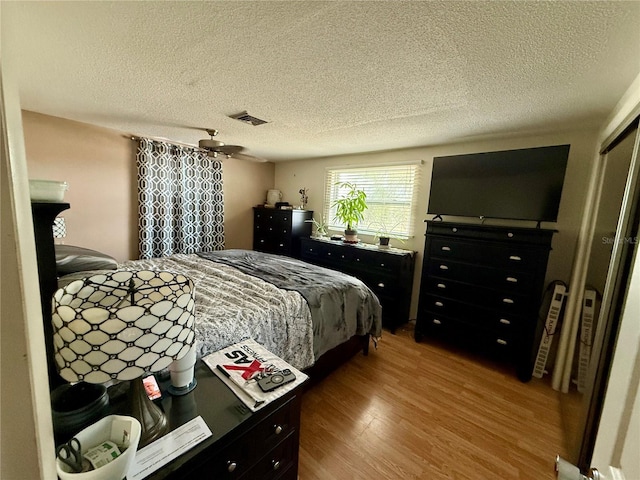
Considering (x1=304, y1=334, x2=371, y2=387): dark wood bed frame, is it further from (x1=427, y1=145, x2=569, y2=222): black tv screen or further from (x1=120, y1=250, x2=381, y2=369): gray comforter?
(x1=427, y1=145, x2=569, y2=222): black tv screen

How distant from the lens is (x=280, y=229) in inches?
164

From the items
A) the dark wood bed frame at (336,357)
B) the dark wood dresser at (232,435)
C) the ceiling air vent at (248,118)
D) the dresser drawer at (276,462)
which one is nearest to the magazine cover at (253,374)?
the dark wood dresser at (232,435)

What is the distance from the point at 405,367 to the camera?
2.39 meters

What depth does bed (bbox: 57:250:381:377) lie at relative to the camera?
5.16ft

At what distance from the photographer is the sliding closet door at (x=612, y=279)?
1147 millimetres

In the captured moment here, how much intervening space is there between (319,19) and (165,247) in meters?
3.27

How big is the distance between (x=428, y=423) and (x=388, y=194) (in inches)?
101

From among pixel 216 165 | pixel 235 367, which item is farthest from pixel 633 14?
pixel 216 165

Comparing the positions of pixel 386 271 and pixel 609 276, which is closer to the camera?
pixel 609 276

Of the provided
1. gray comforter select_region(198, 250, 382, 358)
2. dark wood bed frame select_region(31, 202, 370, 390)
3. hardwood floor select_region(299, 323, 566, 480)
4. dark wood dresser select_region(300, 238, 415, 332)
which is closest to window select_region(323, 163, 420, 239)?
dark wood dresser select_region(300, 238, 415, 332)

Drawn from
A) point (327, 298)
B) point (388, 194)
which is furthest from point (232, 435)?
point (388, 194)

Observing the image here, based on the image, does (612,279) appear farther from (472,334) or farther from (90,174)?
(90,174)

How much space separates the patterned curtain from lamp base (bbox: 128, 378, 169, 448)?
2883 mm

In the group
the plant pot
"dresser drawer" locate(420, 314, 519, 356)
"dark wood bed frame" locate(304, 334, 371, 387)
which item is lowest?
"dark wood bed frame" locate(304, 334, 371, 387)
